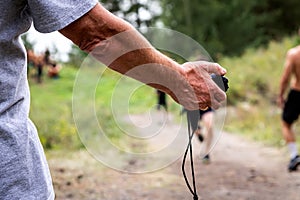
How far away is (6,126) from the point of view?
1.51m

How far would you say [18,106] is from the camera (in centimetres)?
158

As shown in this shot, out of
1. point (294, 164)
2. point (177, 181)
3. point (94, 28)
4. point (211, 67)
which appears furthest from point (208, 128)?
point (94, 28)

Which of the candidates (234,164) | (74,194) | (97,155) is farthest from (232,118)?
(97,155)

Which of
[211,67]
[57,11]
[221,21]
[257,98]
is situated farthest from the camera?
[221,21]

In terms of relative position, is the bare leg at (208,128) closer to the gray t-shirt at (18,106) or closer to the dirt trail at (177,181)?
the dirt trail at (177,181)

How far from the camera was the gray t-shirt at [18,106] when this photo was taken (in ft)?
4.67

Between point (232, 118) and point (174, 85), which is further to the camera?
point (232, 118)

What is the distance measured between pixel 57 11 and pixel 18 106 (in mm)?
334

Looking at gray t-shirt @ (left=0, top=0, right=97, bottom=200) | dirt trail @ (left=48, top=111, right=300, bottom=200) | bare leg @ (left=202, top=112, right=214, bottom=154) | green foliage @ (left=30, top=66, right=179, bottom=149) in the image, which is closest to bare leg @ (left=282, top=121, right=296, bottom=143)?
dirt trail @ (left=48, top=111, right=300, bottom=200)

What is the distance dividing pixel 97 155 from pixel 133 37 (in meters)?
1.73

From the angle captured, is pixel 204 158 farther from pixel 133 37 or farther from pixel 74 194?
pixel 133 37

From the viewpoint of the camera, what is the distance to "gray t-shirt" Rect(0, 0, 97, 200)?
1.42 m

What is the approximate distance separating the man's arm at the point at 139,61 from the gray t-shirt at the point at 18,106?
0.17 feet

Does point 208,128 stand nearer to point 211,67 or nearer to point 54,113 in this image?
point 54,113
